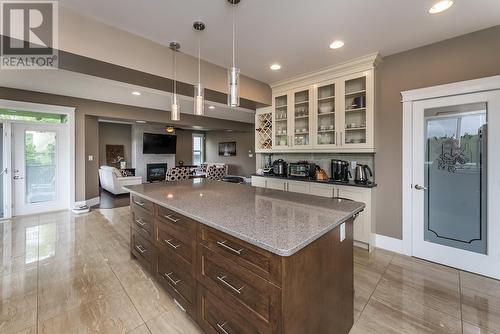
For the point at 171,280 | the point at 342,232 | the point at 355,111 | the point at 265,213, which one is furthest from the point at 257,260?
the point at 355,111

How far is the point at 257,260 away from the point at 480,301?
238 cm

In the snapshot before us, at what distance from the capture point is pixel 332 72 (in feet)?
11.2

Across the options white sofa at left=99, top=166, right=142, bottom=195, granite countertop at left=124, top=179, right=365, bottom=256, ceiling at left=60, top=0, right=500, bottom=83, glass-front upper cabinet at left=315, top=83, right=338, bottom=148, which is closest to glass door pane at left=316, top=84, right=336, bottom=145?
glass-front upper cabinet at left=315, top=83, right=338, bottom=148

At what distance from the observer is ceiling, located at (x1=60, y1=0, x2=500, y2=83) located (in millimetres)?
2016

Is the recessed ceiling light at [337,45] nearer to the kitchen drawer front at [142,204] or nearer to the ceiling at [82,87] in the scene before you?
the kitchen drawer front at [142,204]

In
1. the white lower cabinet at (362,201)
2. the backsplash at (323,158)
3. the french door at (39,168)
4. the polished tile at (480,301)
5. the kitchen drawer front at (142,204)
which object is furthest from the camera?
the french door at (39,168)

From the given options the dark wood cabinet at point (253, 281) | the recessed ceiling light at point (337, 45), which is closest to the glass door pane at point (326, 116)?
the recessed ceiling light at point (337, 45)

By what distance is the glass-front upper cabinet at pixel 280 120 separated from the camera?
4207 mm

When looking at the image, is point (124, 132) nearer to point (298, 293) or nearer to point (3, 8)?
point (3, 8)

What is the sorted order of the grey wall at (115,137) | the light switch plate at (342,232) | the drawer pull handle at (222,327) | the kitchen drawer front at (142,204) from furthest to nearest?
the grey wall at (115,137) → the kitchen drawer front at (142,204) → the light switch plate at (342,232) → the drawer pull handle at (222,327)

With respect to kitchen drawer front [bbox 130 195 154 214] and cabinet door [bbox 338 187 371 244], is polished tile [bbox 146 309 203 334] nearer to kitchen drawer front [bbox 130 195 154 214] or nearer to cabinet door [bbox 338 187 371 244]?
kitchen drawer front [bbox 130 195 154 214]

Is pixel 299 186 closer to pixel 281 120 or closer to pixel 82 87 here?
pixel 281 120

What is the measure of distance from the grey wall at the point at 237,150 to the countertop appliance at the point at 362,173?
7.28 metres

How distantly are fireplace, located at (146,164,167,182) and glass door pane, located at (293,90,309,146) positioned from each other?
306 inches
